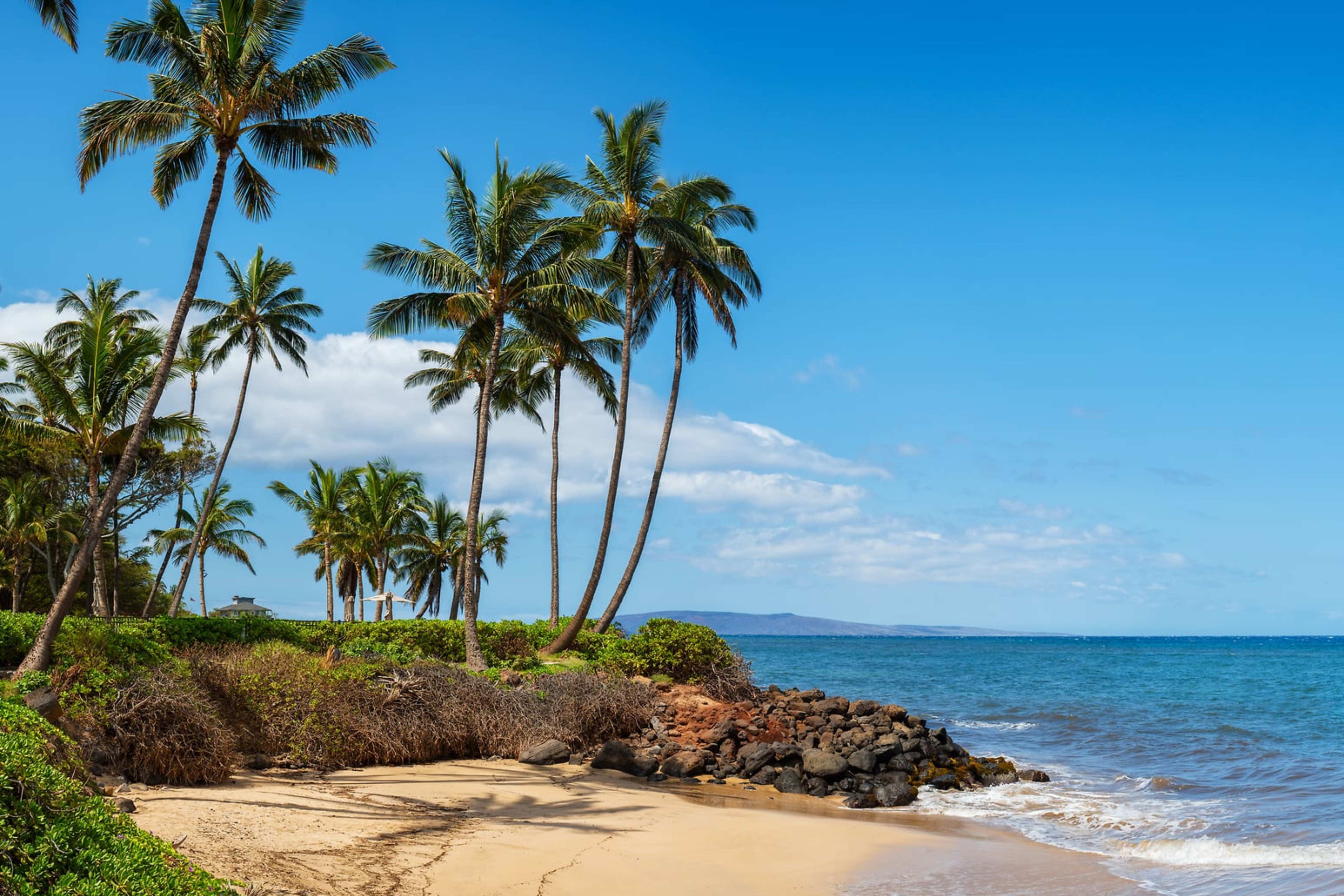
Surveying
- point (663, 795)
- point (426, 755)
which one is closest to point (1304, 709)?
point (663, 795)

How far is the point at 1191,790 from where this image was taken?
18.4 meters

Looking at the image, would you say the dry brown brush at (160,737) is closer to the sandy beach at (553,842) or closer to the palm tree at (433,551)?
the sandy beach at (553,842)

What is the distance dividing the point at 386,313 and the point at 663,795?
584 inches

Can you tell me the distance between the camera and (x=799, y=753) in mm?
18203

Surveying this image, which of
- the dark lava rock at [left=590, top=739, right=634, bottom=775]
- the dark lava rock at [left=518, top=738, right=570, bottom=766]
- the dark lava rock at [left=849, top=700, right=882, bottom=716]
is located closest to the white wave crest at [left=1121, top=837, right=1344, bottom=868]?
the dark lava rock at [left=590, top=739, right=634, bottom=775]

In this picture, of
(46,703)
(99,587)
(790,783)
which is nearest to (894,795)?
(790,783)

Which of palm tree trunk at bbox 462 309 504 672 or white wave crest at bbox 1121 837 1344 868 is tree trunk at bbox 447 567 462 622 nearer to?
palm tree trunk at bbox 462 309 504 672

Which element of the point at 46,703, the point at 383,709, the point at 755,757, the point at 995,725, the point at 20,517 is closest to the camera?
the point at 46,703

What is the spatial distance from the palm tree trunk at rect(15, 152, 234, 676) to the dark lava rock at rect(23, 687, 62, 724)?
3.75m

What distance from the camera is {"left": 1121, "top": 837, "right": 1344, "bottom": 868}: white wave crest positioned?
40.7 ft

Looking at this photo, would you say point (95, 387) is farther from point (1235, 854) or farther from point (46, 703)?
point (1235, 854)

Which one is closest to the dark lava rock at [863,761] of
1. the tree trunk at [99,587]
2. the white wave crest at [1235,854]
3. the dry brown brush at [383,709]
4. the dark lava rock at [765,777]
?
the dark lava rock at [765,777]

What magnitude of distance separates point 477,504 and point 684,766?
923 cm

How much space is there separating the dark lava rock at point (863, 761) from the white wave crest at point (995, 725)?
40.8 ft
